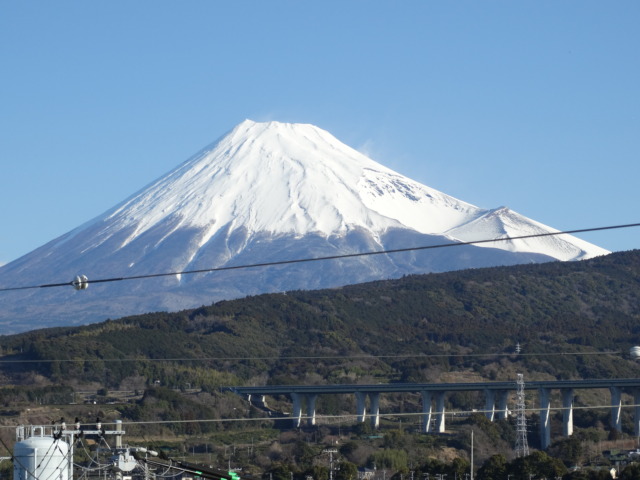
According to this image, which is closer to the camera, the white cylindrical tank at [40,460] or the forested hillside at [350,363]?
the white cylindrical tank at [40,460]

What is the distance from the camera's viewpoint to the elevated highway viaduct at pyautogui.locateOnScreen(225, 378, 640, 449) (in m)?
101

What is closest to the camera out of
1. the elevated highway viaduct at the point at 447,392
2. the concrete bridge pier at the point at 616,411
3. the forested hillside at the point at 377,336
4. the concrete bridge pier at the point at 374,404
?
the concrete bridge pier at the point at 616,411

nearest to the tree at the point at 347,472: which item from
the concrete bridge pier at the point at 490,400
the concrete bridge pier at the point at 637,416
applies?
the concrete bridge pier at the point at 637,416

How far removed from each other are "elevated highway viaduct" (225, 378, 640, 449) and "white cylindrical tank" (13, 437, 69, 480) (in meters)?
58.5

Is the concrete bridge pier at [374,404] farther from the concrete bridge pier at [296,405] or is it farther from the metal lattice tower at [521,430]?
the metal lattice tower at [521,430]

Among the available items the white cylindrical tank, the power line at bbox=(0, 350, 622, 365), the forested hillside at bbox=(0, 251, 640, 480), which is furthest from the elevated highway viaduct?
the white cylindrical tank

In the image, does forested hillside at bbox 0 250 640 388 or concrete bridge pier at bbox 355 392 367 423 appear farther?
forested hillside at bbox 0 250 640 388

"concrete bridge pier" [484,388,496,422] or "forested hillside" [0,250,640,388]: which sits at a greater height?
"forested hillside" [0,250,640,388]

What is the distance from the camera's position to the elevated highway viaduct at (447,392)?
101 meters

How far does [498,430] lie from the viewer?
318 ft

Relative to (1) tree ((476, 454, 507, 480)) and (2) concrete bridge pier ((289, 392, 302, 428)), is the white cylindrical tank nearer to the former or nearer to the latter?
(1) tree ((476, 454, 507, 480))

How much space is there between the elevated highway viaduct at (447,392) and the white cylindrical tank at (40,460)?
58.5 meters

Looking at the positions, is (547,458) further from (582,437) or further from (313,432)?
(313,432)

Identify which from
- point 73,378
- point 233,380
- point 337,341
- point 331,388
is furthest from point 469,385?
point 337,341
